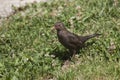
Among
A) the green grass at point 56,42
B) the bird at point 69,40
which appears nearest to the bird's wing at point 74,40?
the bird at point 69,40

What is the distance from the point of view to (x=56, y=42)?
9680 mm

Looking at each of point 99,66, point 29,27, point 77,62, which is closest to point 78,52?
point 77,62

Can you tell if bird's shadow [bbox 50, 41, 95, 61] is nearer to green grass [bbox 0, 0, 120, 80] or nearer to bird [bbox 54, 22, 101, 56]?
green grass [bbox 0, 0, 120, 80]

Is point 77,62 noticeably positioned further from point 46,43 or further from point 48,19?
point 48,19

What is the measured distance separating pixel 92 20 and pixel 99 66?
2399mm

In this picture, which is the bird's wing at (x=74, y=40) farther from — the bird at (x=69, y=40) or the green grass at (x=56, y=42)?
the green grass at (x=56, y=42)

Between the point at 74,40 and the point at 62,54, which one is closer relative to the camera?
the point at 74,40

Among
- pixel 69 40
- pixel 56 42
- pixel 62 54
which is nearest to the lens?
pixel 69 40

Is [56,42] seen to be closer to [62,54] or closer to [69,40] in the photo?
[62,54]

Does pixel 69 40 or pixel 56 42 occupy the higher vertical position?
pixel 69 40

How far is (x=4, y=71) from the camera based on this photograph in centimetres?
873

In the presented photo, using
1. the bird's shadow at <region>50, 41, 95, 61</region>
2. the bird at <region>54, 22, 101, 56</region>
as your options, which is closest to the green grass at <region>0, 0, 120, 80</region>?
the bird's shadow at <region>50, 41, 95, 61</region>

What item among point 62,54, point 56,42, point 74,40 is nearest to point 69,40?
point 74,40

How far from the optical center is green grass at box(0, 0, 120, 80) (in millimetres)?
8266
